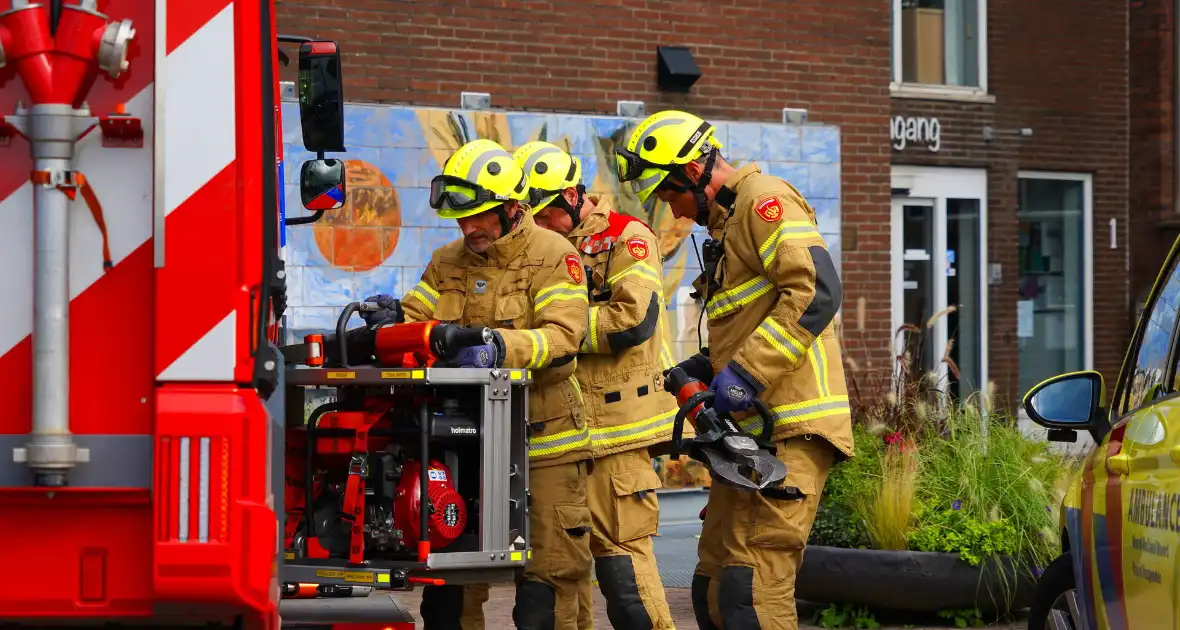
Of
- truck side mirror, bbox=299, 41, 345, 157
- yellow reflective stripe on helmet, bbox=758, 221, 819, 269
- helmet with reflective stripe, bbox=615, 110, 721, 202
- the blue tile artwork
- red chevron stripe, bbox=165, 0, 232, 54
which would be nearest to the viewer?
red chevron stripe, bbox=165, 0, 232, 54

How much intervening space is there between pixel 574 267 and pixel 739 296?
846 millimetres

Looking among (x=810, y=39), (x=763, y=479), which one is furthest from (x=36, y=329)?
(x=810, y=39)

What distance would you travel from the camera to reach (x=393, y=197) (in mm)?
10602

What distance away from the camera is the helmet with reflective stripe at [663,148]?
214 inches

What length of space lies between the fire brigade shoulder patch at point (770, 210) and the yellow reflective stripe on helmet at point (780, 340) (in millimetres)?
350

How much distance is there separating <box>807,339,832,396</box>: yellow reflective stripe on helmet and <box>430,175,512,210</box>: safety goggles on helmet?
4.28ft

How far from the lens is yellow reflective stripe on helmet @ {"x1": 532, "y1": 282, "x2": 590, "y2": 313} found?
5.91 metres

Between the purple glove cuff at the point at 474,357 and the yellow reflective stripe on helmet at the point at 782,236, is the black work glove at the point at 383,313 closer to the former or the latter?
the purple glove cuff at the point at 474,357

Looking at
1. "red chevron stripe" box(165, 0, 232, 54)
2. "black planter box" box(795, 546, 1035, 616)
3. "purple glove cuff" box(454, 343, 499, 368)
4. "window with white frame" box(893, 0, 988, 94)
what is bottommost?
"black planter box" box(795, 546, 1035, 616)

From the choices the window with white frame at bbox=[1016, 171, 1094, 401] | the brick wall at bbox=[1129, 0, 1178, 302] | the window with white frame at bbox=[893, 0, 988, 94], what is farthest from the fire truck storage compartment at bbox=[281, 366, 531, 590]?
the brick wall at bbox=[1129, 0, 1178, 302]

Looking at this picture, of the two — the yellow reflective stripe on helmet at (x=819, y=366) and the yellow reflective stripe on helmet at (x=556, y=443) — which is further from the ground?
the yellow reflective stripe on helmet at (x=819, y=366)

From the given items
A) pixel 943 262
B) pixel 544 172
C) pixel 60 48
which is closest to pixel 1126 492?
pixel 60 48

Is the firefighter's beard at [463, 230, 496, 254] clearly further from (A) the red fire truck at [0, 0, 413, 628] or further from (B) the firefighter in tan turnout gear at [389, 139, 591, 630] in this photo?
(A) the red fire truck at [0, 0, 413, 628]

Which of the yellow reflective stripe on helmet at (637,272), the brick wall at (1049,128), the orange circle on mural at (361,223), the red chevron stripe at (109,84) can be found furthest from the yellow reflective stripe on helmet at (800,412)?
the brick wall at (1049,128)
